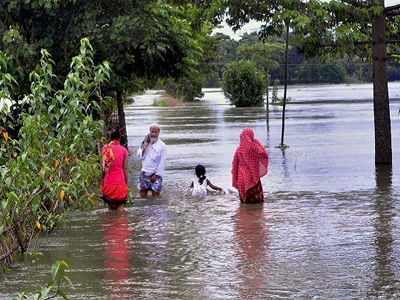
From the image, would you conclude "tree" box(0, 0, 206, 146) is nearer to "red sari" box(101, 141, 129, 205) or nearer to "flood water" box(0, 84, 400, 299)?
"flood water" box(0, 84, 400, 299)

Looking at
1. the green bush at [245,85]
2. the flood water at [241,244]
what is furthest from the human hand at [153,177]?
the green bush at [245,85]

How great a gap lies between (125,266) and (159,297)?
55.0 inches

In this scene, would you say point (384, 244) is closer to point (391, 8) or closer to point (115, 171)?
point (115, 171)

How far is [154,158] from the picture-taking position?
547 inches

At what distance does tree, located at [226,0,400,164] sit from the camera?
1712 cm

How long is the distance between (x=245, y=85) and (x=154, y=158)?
1822 inches

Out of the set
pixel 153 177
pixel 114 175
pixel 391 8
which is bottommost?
pixel 153 177

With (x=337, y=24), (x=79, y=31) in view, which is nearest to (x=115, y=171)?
(x=79, y=31)

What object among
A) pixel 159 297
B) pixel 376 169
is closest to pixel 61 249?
pixel 159 297

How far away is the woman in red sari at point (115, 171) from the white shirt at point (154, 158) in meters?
1.49

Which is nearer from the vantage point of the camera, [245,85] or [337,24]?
[337,24]

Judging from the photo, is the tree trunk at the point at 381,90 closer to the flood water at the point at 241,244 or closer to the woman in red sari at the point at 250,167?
the flood water at the point at 241,244

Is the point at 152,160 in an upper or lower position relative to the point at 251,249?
upper

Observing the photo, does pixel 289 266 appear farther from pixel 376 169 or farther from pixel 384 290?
pixel 376 169
